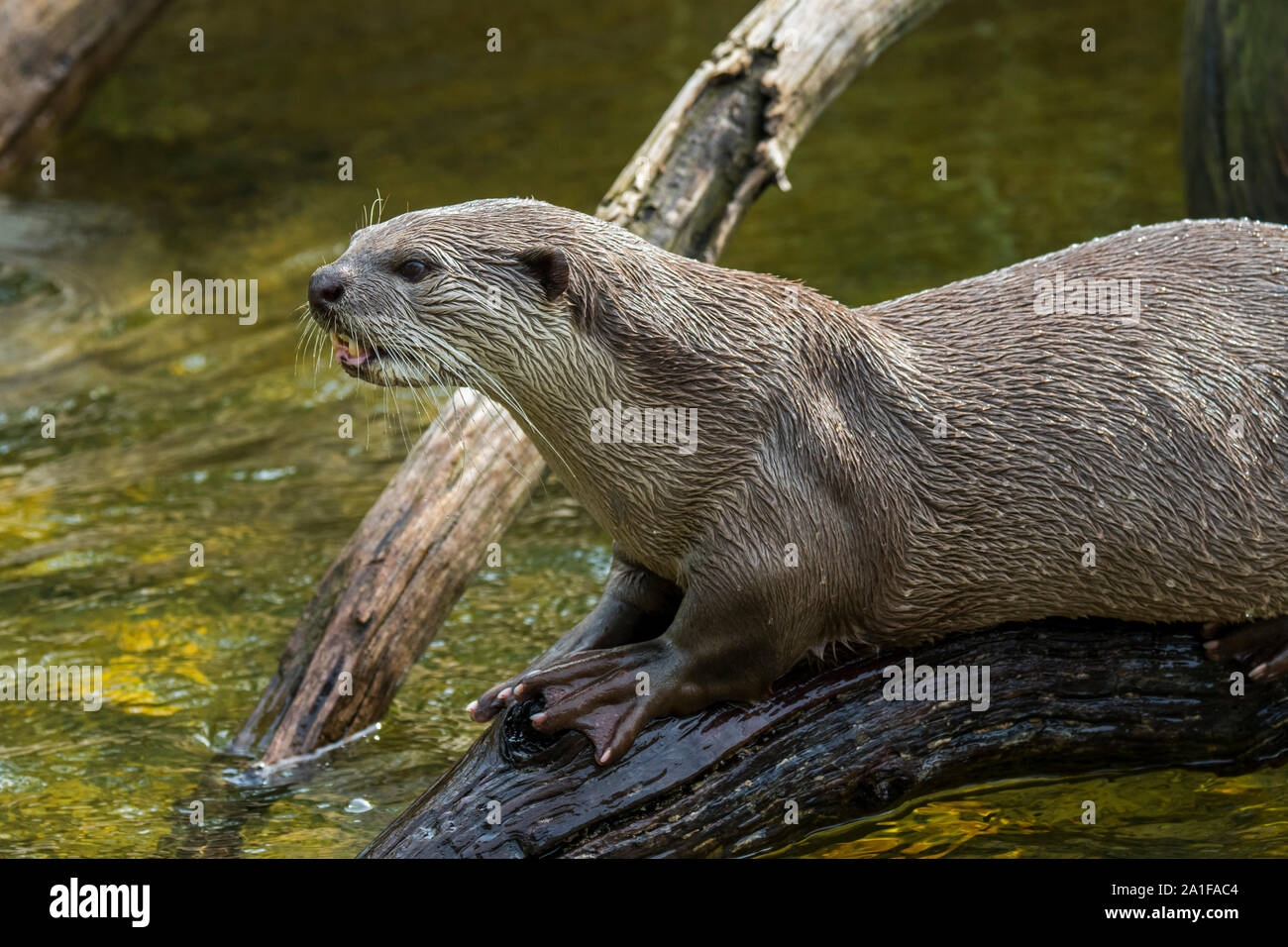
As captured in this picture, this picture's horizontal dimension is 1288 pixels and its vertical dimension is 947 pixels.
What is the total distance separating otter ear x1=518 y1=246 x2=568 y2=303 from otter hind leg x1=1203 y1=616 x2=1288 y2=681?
1566 mm

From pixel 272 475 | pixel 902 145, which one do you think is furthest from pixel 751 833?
pixel 902 145

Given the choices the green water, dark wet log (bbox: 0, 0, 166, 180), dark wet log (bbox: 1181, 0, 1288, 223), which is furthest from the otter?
dark wet log (bbox: 0, 0, 166, 180)

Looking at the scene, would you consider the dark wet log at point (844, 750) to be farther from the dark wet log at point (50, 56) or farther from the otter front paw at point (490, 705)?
the dark wet log at point (50, 56)

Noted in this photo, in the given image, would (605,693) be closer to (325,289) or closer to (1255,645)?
(325,289)

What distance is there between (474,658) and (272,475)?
1435mm

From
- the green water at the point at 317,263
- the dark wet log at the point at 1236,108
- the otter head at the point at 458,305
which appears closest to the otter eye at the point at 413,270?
the otter head at the point at 458,305

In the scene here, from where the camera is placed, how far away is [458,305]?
303 cm

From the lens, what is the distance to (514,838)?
3059 mm

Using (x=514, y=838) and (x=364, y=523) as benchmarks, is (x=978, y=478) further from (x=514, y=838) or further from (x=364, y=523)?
(x=364, y=523)

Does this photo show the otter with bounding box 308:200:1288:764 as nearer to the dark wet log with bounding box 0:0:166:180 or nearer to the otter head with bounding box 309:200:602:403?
the otter head with bounding box 309:200:602:403

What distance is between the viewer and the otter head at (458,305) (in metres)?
3.03

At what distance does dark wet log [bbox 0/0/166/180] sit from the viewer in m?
6.93

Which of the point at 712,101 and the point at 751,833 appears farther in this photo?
the point at 712,101

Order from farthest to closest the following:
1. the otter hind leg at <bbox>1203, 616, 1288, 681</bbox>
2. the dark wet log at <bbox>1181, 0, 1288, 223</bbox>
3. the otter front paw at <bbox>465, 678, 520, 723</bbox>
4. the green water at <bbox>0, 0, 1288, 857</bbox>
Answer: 1. the dark wet log at <bbox>1181, 0, 1288, 223</bbox>
2. the green water at <bbox>0, 0, 1288, 857</bbox>
3. the otter hind leg at <bbox>1203, 616, 1288, 681</bbox>
4. the otter front paw at <bbox>465, 678, 520, 723</bbox>
